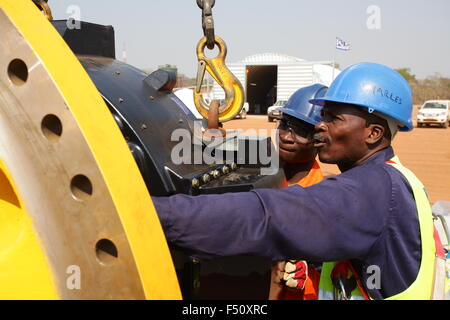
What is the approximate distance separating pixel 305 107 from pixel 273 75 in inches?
1256

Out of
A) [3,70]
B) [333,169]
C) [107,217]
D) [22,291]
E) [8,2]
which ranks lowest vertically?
[333,169]

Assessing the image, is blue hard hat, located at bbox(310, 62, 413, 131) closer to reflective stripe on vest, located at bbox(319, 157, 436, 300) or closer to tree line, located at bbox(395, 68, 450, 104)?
reflective stripe on vest, located at bbox(319, 157, 436, 300)

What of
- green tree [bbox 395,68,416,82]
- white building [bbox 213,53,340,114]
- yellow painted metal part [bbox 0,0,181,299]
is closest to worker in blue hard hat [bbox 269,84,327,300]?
yellow painted metal part [bbox 0,0,181,299]

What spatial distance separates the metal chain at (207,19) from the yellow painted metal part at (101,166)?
1.12 metres

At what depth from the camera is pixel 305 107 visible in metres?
3.14

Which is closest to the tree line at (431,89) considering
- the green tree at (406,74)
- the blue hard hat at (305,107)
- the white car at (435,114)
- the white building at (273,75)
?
the green tree at (406,74)

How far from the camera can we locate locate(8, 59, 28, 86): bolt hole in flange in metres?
0.80

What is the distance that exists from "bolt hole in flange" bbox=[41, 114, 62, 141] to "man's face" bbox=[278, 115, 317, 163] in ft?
7.93

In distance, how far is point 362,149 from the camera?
1.56 meters

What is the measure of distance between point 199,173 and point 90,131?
984mm

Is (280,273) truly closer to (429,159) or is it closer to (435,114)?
(429,159)

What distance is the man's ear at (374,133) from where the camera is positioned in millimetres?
1550

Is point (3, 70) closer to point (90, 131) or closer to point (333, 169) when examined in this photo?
point (90, 131)
